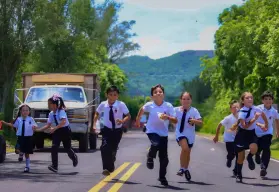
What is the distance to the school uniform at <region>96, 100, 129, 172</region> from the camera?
13.8 meters

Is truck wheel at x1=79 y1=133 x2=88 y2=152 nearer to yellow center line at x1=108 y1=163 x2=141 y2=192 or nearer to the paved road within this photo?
the paved road

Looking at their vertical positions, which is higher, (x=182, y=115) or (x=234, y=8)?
(x=234, y=8)

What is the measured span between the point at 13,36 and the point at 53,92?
54.0ft

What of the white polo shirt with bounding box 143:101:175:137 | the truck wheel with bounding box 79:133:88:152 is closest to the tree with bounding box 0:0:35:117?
the truck wheel with bounding box 79:133:88:152

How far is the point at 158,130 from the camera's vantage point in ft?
43.2

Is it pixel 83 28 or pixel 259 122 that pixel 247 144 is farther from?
pixel 83 28

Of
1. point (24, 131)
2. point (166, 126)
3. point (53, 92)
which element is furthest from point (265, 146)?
point (53, 92)

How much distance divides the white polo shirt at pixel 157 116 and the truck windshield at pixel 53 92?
1294cm

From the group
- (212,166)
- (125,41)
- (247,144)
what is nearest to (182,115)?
(247,144)

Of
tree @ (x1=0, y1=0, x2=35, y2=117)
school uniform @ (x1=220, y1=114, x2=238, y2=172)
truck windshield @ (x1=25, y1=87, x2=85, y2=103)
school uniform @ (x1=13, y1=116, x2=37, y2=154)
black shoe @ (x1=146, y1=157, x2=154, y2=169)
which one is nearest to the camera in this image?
black shoe @ (x1=146, y1=157, x2=154, y2=169)

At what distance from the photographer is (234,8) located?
56.5 m

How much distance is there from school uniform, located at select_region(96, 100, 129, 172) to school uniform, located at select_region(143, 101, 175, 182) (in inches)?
30.1

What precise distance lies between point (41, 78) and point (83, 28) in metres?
25.5

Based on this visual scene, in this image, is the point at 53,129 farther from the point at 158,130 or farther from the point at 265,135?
the point at 265,135
